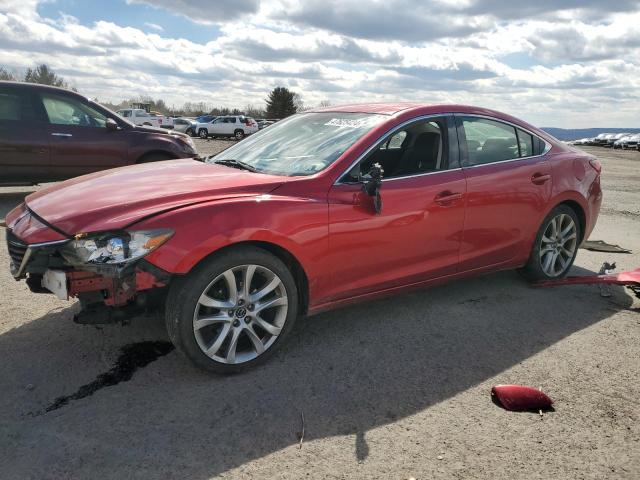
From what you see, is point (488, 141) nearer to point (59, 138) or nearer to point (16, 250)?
point (16, 250)

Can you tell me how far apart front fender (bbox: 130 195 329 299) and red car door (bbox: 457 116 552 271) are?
53.9 inches

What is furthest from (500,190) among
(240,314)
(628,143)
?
(628,143)

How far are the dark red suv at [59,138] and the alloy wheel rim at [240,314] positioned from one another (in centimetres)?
592

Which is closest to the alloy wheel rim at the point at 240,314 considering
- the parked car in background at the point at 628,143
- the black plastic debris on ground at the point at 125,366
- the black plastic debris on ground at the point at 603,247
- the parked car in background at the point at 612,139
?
the black plastic debris on ground at the point at 125,366

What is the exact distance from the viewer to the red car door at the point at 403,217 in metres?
3.59

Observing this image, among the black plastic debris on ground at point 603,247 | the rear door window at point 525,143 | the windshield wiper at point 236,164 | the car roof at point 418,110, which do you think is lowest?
the black plastic debris on ground at point 603,247

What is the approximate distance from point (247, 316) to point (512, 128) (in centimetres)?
289

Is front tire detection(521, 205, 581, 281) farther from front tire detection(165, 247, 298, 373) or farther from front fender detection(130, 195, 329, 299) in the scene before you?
front tire detection(165, 247, 298, 373)

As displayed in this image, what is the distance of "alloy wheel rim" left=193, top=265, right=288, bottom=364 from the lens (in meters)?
3.17

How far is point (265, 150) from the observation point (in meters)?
4.29

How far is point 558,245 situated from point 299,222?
9.31ft

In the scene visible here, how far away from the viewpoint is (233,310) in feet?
10.7

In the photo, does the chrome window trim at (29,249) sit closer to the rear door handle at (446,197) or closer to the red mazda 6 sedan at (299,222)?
the red mazda 6 sedan at (299,222)

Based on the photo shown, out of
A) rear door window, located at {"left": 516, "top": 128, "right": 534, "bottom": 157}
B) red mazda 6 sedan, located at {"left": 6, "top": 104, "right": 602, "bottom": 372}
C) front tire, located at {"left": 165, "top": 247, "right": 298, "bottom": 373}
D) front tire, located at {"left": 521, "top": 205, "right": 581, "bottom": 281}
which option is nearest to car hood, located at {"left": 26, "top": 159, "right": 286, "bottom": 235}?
red mazda 6 sedan, located at {"left": 6, "top": 104, "right": 602, "bottom": 372}
